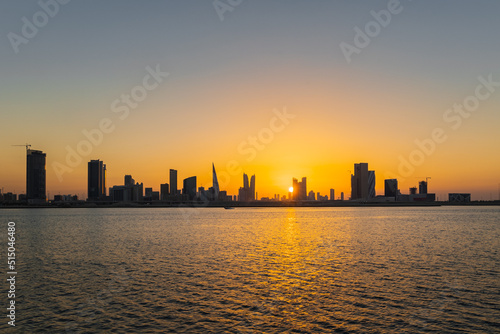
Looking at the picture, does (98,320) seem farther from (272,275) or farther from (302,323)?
(272,275)

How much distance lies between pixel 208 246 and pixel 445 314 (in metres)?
53.0

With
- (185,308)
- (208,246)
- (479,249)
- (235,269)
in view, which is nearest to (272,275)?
(235,269)

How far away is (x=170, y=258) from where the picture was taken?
6144cm

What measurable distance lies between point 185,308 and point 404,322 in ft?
58.9

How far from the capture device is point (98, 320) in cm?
3005

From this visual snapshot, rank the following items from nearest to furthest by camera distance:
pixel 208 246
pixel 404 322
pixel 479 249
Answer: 1. pixel 404 322
2. pixel 479 249
3. pixel 208 246

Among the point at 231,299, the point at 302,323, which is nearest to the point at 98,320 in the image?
the point at 231,299

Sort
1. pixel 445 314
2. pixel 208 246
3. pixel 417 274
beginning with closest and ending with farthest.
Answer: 1. pixel 445 314
2. pixel 417 274
3. pixel 208 246

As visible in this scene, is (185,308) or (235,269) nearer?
(185,308)

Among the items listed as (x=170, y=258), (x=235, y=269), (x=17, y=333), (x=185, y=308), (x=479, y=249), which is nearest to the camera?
(x=17, y=333)

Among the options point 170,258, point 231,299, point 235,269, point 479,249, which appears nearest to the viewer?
point 231,299

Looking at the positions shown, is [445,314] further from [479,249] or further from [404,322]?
[479,249]

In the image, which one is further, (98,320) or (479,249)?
(479,249)

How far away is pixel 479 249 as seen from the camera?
231 ft
